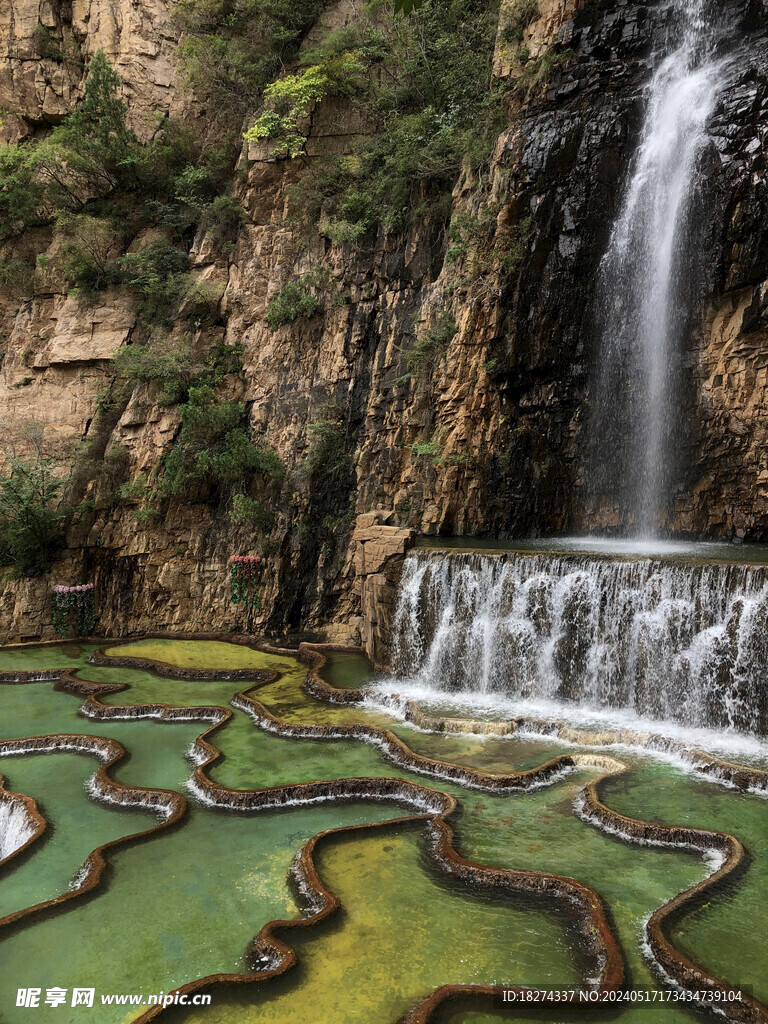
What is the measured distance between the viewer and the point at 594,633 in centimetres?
986

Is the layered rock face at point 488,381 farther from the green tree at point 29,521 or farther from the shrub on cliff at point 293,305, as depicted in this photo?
the green tree at point 29,521

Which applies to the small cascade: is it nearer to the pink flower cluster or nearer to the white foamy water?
the white foamy water

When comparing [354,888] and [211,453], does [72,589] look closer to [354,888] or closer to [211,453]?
[211,453]

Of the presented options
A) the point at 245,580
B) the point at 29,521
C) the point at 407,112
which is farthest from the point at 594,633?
the point at 407,112

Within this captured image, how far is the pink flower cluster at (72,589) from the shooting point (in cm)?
1497

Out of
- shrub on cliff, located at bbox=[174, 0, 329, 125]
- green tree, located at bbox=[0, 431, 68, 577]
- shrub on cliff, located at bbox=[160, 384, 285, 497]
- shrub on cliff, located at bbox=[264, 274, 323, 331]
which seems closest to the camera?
green tree, located at bbox=[0, 431, 68, 577]

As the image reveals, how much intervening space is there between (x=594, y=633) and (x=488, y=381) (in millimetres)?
6192

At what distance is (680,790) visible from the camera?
703 centimetres

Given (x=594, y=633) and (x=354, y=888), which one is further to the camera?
Result: (x=594, y=633)

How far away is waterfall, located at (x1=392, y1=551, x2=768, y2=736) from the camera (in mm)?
8672

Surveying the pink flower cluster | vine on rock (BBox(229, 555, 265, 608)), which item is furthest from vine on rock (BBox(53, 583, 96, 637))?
vine on rock (BBox(229, 555, 265, 608))

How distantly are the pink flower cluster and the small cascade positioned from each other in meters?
8.09

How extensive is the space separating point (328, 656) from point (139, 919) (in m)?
7.58

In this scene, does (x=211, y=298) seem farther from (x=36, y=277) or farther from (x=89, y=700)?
(x=89, y=700)
